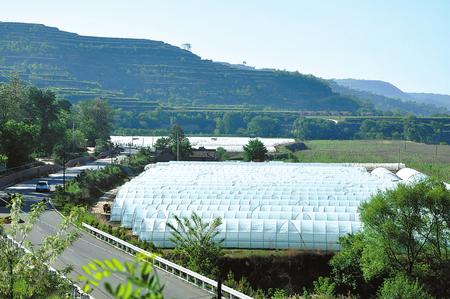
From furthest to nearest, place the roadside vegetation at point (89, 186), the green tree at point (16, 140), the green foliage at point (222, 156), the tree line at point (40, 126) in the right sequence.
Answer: the green foliage at point (222, 156) → the tree line at point (40, 126) → the green tree at point (16, 140) → the roadside vegetation at point (89, 186)

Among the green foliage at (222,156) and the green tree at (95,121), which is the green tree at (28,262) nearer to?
the green foliage at (222,156)

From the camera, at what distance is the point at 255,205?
39781mm

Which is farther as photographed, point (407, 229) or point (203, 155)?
point (203, 155)

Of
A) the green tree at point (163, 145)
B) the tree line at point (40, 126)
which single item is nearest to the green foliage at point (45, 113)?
the tree line at point (40, 126)

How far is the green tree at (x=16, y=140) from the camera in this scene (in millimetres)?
59250

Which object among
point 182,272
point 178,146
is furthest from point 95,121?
point 182,272

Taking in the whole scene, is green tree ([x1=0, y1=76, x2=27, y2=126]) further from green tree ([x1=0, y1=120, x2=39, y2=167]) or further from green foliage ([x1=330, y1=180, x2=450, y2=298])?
green foliage ([x1=330, y1=180, x2=450, y2=298])

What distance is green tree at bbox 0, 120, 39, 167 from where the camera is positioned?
59.2m

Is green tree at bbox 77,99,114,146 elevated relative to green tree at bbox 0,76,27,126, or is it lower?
lower

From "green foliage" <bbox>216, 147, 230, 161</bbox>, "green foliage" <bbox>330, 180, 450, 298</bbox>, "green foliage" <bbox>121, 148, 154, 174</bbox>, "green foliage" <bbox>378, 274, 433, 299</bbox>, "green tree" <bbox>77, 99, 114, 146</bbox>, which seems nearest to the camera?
"green foliage" <bbox>378, 274, 433, 299</bbox>

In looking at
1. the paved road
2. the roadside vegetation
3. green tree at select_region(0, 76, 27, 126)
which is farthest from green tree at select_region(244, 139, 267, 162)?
the paved road

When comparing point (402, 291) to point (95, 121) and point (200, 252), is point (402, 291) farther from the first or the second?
point (95, 121)

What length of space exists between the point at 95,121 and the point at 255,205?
2728 inches

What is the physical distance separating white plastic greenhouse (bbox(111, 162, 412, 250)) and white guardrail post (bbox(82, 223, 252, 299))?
2.51 metres
